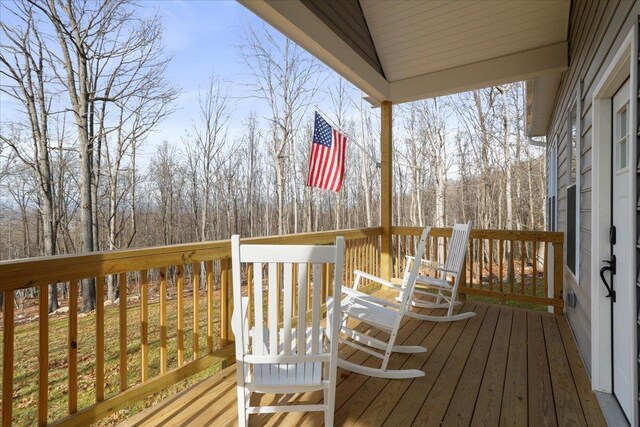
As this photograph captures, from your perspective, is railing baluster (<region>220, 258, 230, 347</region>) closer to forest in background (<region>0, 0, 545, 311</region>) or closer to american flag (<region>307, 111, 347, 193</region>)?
american flag (<region>307, 111, 347, 193</region>)

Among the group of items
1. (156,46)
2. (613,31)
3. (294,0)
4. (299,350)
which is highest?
(156,46)

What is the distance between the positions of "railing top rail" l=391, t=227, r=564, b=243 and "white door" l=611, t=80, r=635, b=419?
217cm

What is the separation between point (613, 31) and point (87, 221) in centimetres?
1209

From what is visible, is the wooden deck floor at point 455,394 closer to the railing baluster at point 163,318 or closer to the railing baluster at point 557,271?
the railing baluster at point 163,318

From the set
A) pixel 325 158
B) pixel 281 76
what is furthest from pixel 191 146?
pixel 325 158

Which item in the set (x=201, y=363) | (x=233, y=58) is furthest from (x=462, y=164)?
(x=201, y=363)

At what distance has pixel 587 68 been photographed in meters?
2.48

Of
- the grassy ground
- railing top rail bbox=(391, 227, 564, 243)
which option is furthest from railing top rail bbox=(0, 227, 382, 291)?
railing top rail bbox=(391, 227, 564, 243)

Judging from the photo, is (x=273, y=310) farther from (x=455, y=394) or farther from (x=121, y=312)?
(x=455, y=394)

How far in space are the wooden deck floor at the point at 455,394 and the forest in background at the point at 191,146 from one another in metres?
6.70

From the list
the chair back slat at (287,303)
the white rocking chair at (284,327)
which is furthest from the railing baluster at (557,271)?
the chair back slat at (287,303)

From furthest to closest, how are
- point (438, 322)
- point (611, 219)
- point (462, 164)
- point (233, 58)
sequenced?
point (462, 164) → point (233, 58) → point (438, 322) → point (611, 219)

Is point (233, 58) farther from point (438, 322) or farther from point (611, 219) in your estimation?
Answer: point (611, 219)

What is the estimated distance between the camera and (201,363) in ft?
8.04
